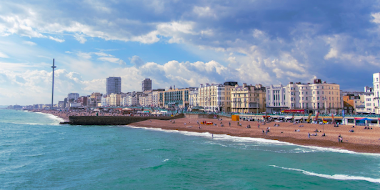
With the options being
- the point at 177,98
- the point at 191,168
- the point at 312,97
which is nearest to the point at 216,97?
the point at 312,97

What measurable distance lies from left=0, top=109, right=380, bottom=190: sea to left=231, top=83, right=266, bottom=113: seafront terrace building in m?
54.6

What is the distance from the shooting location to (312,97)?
79.9 metres

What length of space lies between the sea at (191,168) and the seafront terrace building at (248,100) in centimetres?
5461

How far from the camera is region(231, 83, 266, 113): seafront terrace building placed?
311 feet

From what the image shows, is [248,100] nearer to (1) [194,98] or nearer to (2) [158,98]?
(1) [194,98]

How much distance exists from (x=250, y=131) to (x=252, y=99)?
42309mm

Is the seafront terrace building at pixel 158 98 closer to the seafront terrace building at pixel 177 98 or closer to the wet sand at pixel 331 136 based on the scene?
the seafront terrace building at pixel 177 98

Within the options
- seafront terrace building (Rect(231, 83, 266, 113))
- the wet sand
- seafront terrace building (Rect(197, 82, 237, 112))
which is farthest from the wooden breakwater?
the wet sand

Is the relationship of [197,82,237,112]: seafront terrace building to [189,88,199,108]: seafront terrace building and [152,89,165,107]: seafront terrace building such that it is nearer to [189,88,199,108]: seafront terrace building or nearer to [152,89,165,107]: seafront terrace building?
[189,88,199,108]: seafront terrace building

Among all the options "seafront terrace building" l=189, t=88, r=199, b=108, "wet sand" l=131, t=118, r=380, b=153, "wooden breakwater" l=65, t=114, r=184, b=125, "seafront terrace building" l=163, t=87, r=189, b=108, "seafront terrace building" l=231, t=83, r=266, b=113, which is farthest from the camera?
"seafront terrace building" l=163, t=87, r=189, b=108

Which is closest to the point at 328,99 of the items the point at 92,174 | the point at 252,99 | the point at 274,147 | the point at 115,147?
the point at 252,99

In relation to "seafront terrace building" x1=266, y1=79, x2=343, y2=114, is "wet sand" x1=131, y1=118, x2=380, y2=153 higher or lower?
lower

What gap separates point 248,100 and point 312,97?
72.5ft

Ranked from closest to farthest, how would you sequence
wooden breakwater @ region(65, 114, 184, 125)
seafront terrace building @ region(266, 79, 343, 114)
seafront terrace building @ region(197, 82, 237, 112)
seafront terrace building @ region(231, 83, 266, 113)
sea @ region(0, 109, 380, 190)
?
sea @ region(0, 109, 380, 190) < seafront terrace building @ region(266, 79, 343, 114) < wooden breakwater @ region(65, 114, 184, 125) < seafront terrace building @ region(231, 83, 266, 113) < seafront terrace building @ region(197, 82, 237, 112)
